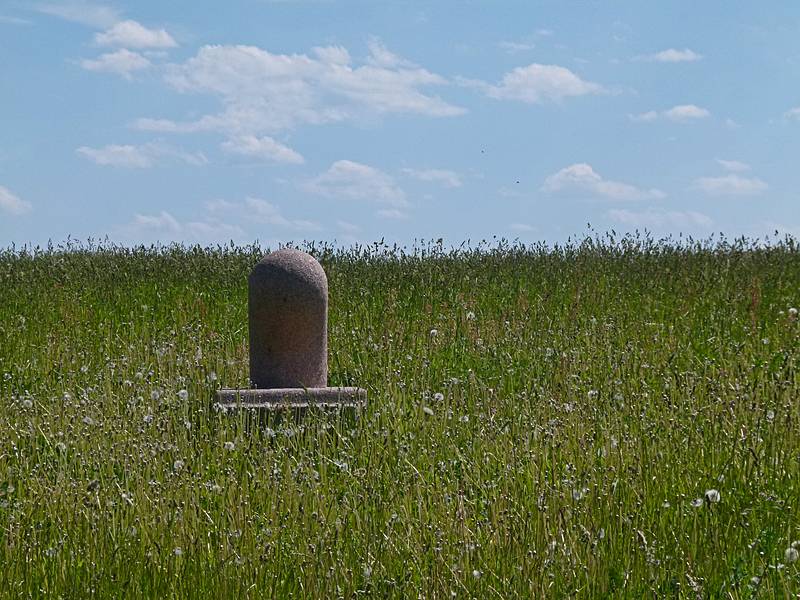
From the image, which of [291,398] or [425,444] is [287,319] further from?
[425,444]

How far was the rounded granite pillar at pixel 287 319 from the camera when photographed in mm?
7328

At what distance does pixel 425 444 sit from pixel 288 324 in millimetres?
1579

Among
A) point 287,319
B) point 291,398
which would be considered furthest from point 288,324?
point 291,398

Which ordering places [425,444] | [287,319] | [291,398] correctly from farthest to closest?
1. [287,319]
2. [291,398]
3. [425,444]

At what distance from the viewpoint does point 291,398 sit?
7.13 metres

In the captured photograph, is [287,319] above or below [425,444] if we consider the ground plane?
above

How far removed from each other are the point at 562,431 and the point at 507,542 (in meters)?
2.37

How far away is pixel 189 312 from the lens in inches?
447

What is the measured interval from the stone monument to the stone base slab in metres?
0.03

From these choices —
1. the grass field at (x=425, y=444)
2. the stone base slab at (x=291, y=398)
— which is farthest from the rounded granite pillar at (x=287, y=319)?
the grass field at (x=425, y=444)

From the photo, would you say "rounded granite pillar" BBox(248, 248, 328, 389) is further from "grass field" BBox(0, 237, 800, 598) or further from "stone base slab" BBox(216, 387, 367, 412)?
"grass field" BBox(0, 237, 800, 598)

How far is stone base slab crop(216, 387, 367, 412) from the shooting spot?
277 inches

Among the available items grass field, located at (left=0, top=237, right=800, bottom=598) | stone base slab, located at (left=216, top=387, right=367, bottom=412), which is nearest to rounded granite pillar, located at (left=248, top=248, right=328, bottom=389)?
stone base slab, located at (left=216, top=387, right=367, bottom=412)

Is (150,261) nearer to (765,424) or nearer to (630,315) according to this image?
(630,315)
